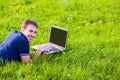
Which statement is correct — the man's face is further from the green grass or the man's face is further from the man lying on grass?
the green grass

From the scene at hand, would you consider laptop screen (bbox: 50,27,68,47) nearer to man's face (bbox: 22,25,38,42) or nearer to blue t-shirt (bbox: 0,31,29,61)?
man's face (bbox: 22,25,38,42)

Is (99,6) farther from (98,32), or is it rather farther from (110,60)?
(110,60)

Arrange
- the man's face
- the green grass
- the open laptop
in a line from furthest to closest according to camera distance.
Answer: the open laptop
the man's face
the green grass

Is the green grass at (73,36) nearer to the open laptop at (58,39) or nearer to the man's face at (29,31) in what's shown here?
the open laptop at (58,39)

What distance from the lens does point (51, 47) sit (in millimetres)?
7148

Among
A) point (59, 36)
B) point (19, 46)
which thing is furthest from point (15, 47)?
point (59, 36)

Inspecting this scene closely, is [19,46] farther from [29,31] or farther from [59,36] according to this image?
[59,36]

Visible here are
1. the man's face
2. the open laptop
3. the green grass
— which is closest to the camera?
the green grass

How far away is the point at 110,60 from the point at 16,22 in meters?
3.59

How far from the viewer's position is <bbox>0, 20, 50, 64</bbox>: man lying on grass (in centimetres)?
627

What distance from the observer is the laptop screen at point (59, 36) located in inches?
281

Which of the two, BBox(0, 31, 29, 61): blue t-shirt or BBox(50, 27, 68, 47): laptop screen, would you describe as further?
BBox(50, 27, 68, 47): laptop screen

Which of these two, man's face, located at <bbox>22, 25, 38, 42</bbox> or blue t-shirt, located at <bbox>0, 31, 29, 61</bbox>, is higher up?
man's face, located at <bbox>22, 25, 38, 42</bbox>

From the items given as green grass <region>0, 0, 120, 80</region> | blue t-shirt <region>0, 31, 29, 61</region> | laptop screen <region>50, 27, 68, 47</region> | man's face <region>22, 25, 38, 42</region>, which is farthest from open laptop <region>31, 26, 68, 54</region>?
blue t-shirt <region>0, 31, 29, 61</region>
